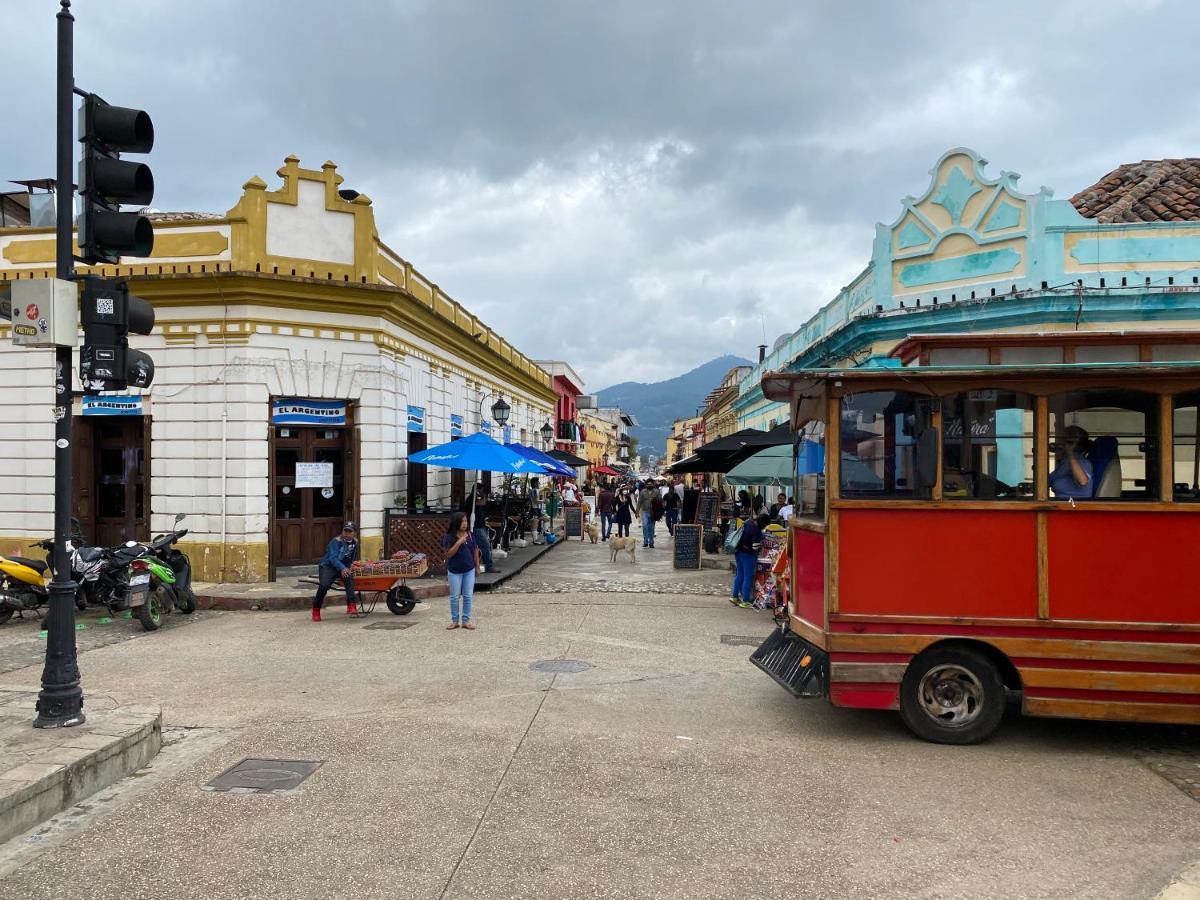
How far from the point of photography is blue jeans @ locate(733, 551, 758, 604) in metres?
12.6

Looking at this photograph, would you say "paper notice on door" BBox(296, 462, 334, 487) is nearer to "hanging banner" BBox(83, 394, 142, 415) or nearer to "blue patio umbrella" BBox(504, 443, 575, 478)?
"hanging banner" BBox(83, 394, 142, 415)

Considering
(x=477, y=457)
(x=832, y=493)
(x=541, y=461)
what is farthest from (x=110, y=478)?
(x=832, y=493)

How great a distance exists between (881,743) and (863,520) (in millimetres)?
1717

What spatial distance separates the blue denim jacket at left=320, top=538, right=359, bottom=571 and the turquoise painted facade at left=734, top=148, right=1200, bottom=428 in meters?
11.1

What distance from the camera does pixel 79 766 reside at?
16.3ft

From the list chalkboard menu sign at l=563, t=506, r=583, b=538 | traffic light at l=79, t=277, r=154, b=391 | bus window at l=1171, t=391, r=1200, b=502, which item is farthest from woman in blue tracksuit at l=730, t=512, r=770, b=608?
chalkboard menu sign at l=563, t=506, r=583, b=538

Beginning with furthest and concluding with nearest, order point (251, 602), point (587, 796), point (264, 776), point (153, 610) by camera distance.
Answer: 1. point (251, 602)
2. point (153, 610)
3. point (264, 776)
4. point (587, 796)

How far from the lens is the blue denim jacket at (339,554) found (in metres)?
11.5

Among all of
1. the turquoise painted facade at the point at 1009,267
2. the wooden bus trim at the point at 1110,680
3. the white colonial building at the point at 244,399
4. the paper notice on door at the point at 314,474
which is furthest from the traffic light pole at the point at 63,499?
the turquoise painted facade at the point at 1009,267

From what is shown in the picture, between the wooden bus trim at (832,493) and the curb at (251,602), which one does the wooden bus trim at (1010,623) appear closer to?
the wooden bus trim at (832,493)

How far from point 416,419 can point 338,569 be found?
20.6ft

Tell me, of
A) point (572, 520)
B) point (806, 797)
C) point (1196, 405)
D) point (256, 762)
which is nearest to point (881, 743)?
point (806, 797)

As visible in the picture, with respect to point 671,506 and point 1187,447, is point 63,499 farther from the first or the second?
point 671,506

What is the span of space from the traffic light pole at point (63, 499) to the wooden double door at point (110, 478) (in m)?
9.77
